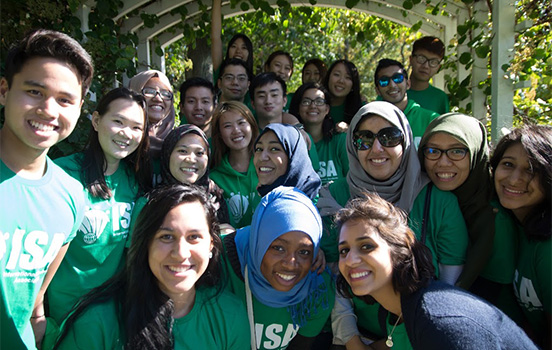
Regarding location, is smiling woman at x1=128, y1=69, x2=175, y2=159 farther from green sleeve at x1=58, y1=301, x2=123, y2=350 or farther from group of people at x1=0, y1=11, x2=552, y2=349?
green sleeve at x1=58, y1=301, x2=123, y2=350

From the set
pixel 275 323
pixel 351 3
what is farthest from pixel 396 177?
pixel 351 3

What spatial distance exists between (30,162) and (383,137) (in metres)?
1.97

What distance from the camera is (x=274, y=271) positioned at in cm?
245

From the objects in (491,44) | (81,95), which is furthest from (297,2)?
(81,95)

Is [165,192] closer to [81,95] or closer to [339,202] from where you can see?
[81,95]

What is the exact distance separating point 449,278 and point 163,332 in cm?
164

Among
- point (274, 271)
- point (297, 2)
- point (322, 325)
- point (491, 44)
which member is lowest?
point (322, 325)

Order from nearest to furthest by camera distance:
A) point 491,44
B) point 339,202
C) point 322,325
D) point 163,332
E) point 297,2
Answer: point 163,332 < point 322,325 < point 339,202 < point 491,44 < point 297,2

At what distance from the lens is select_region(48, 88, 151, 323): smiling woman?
2627 millimetres

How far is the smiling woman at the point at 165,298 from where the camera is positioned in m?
2.02

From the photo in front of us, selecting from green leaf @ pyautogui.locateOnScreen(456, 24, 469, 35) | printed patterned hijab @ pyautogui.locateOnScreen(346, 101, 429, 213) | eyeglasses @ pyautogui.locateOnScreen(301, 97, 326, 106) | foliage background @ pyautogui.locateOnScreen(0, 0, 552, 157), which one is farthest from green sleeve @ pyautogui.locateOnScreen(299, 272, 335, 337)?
green leaf @ pyautogui.locateOnScreen(456, 24, 469, 35)

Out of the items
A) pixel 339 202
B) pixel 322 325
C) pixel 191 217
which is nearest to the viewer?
pixel 191 217

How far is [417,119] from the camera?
4066 millimetres

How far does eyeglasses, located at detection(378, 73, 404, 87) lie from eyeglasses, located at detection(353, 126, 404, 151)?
1.50 m
